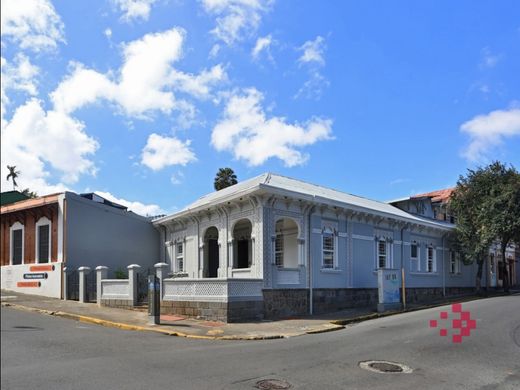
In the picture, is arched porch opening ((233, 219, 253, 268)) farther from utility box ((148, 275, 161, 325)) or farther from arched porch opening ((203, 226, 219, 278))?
utility box ((148, 275, 161, 325))

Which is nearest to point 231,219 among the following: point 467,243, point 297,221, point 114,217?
point 297,221

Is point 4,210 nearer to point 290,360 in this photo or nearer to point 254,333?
point 254,333

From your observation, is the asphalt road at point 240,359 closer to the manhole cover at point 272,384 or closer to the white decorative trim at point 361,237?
the manhole cover at point 272,384

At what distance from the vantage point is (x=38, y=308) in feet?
56.2

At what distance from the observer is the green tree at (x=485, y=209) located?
2844 cm

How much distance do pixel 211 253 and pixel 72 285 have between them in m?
6.56

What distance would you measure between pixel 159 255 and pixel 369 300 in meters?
11.4

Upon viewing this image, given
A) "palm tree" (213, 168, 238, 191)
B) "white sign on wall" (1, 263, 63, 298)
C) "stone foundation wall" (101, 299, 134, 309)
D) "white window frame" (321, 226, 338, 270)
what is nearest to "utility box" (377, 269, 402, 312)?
"white window frame" (321, 226, 338, 270)

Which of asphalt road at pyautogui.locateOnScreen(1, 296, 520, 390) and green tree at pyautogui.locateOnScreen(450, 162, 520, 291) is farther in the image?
green tree at pyautogui.locateOnScreen(450, 162, 520, 291)

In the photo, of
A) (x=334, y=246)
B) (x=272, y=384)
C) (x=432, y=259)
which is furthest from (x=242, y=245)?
(x=272, y=384)

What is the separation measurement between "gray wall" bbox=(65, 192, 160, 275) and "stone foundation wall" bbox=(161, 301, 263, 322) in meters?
6.75

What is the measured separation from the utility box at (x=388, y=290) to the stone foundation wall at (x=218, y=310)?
18.2ft

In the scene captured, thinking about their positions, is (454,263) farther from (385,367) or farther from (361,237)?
(385,367)

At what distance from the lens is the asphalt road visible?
712cm
